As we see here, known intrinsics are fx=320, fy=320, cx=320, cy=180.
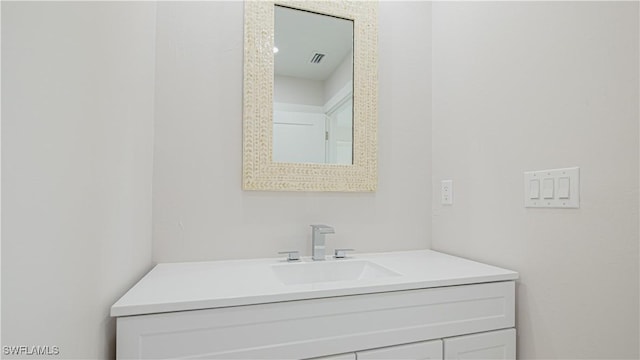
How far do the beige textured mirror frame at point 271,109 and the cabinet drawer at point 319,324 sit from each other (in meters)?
0.56

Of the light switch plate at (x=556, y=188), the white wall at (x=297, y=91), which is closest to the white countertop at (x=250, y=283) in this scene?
the light switch plate at (x=556, y=188)

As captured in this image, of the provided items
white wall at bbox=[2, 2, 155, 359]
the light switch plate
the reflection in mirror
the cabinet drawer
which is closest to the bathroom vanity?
the cabinet drawer

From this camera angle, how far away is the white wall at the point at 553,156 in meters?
0.80

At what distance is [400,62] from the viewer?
4.96 feet

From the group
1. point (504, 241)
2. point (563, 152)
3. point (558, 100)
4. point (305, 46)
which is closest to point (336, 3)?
point (305, 46)

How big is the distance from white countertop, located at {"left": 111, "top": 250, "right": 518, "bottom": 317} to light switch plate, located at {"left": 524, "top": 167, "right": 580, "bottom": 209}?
25 cm

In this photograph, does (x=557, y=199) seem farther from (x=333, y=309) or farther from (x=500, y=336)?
(x=333, y=309)

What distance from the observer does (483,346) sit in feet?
3.34

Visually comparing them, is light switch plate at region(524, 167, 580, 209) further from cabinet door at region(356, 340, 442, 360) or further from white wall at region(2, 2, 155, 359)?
white wall at region(2, 2, 155, 359)

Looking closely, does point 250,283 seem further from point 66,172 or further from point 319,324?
point 66,172

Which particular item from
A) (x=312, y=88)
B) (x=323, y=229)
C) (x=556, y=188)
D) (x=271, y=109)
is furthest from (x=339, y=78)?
(x=556, y=188)

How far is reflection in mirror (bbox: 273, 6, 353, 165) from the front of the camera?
1.32 metres

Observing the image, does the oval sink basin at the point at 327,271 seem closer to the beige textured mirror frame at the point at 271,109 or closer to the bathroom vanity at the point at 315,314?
the bathroom vanity at the point at 315,314

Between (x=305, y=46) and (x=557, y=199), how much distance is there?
1.07 meters
